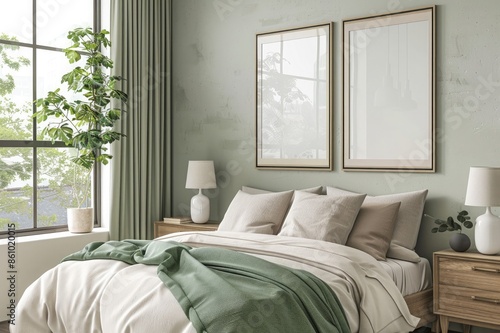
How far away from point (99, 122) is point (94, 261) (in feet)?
6.39

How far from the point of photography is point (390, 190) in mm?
5105

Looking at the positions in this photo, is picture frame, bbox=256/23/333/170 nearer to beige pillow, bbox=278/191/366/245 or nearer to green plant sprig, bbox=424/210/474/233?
beige pillow, bbox=278/191/366/245

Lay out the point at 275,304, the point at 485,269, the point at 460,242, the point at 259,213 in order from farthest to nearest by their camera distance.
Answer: the point at 259,213 < the point at 460,242 < the point at 485,269 < the point at 275,304

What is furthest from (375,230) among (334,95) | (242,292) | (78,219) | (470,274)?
(78,219)

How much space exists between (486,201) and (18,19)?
4132 millimetres

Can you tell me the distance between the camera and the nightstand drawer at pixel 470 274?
165 inches

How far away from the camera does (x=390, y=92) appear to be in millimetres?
5070

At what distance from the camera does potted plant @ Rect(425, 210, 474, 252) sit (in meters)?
4.46

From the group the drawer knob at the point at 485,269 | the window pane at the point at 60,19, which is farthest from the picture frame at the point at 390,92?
the window pane at the point at 60,19

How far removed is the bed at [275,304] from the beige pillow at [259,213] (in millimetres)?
185

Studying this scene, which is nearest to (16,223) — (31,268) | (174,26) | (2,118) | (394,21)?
(31,268)

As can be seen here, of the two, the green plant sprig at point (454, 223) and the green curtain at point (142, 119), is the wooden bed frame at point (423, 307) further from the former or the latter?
the green curtain at point (142, 119)

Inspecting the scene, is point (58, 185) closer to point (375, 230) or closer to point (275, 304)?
point (375, 230)

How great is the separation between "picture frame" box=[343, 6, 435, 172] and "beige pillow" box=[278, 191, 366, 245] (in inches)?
20.9
